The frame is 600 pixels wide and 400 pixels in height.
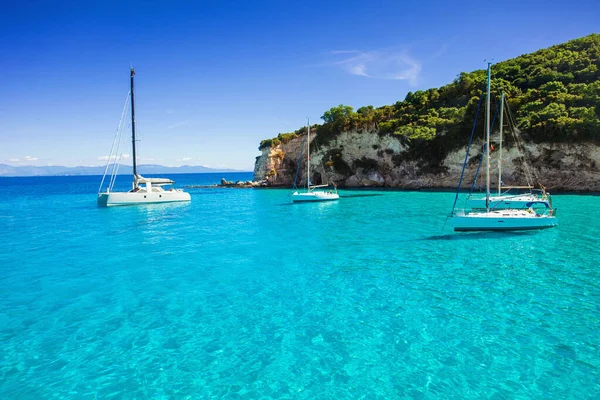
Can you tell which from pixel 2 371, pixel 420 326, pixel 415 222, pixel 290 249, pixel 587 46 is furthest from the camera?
pixel 587 46

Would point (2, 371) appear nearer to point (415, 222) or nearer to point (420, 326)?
point (420, 326)

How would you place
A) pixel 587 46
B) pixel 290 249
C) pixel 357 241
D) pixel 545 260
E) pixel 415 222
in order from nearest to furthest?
pixel 545 260
pixel 290 249
pixel 357 241
pixel 415 222
pixel 587 46

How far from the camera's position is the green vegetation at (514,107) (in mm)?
44656

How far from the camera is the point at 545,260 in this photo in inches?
607

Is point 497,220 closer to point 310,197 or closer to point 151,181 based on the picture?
point 310,197

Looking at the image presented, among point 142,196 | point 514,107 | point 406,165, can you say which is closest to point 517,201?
point 514,107

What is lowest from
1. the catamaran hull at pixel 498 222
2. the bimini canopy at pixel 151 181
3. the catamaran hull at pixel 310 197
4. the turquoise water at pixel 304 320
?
the turquoise water at pixel 304 320

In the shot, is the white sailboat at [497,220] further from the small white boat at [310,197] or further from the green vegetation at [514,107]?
the green vegetation at [514,107]

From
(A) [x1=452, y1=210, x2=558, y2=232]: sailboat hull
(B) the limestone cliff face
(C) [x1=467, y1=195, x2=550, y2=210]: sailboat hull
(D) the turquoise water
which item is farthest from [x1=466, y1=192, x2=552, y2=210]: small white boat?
(B) the limestone cliff face

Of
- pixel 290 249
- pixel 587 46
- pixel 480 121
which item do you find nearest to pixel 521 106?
pixel 480 121

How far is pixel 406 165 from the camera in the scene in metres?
62.3

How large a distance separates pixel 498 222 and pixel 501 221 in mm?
200

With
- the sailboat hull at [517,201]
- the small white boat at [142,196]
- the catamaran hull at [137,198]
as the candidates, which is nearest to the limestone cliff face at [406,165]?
the sailboat hull at [517,201]

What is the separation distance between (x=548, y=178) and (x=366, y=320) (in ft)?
166
